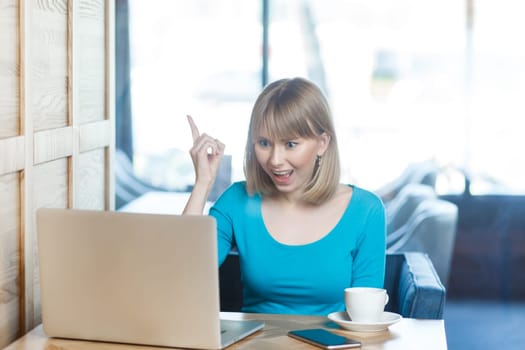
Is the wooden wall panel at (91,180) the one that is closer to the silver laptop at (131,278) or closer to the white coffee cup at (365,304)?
the silver laptop at (131,278)

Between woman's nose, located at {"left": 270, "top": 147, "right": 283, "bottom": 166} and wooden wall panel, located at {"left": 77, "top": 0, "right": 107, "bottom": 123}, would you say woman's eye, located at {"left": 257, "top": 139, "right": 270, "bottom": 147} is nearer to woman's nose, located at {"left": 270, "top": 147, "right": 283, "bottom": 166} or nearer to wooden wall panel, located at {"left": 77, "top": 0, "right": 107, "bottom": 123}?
woman's nose, located at {"left": 270, "top": 147, "right": 283, "bottom": 166}

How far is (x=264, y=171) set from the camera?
91.4 inches

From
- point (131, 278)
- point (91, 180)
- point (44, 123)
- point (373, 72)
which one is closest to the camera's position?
point (131, 278)

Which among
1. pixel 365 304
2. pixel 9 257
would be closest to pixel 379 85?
pixel 365 304

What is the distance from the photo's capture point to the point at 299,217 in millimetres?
2250

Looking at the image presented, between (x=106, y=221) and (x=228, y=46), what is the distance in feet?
10.9

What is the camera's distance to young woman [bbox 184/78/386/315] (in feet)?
7.18

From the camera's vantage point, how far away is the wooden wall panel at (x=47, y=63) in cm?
187

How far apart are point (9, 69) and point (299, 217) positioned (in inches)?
33.6

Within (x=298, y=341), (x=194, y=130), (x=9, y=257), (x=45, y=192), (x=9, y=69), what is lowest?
(x=298, y=341)

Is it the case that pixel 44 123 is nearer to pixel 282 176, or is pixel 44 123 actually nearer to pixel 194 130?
pixel 194 130

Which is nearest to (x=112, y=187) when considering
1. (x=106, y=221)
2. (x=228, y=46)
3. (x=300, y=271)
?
(x=300, y=271)

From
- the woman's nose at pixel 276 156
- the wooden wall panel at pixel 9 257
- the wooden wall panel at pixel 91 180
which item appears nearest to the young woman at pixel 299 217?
the woman's nose at pixel 276 156

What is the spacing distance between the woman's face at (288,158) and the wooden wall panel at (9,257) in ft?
2.18
